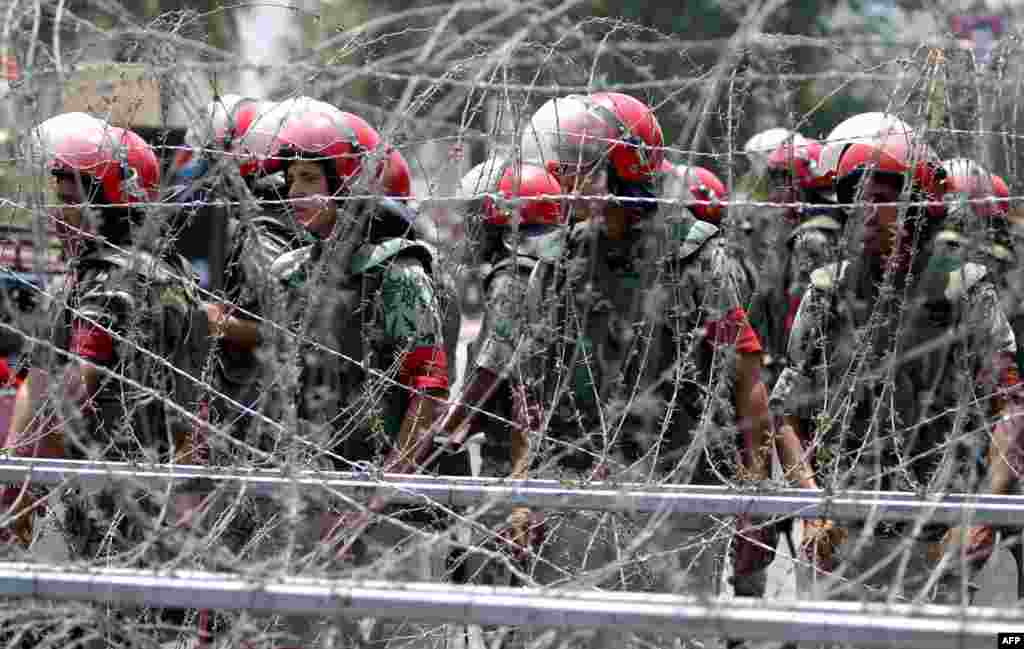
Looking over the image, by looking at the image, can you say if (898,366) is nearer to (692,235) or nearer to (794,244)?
(692,235)

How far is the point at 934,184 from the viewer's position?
4.56 metres

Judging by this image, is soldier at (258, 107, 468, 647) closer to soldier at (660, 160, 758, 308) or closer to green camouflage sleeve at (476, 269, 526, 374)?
green camouflage sleeve at (476, 269, 526, 374)

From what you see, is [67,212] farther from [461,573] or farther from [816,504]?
[816,504]

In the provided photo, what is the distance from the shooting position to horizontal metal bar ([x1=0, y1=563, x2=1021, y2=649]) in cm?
242

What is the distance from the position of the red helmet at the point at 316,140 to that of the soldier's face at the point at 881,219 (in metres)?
1.49

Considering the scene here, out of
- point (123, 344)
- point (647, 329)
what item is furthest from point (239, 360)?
point (647, 329)

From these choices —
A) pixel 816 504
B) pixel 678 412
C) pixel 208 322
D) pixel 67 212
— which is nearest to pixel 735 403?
pixel 678 412

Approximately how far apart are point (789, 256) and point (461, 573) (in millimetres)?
3803

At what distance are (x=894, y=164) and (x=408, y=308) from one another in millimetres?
1464

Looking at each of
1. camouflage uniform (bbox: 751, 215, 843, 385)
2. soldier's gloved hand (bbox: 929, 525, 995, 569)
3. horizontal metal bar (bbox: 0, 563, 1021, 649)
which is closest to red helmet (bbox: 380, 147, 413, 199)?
camouflage uniform (bbox: 751, 215, 843, 385)

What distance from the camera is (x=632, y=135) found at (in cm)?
455

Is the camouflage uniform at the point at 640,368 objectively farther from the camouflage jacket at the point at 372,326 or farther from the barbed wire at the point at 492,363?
the camouflage jacket at the point at 372,326

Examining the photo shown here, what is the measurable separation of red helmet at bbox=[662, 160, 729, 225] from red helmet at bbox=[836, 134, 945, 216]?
1.24ft

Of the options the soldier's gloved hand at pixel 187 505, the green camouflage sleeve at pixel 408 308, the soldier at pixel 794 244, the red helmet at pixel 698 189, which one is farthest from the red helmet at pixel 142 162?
the soldier at pixel 794 244
